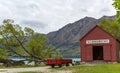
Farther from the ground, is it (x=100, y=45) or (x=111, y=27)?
(x=111, y=27)

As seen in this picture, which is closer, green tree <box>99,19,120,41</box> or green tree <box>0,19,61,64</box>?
green tree <box>0,19,61,64</box>

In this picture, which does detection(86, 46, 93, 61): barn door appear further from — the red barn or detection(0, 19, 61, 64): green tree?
detection(0, 19, 61, 64): green tree

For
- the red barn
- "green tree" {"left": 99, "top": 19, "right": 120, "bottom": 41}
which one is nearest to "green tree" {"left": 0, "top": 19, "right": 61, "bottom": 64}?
the red barn

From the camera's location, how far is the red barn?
58625 millimetres

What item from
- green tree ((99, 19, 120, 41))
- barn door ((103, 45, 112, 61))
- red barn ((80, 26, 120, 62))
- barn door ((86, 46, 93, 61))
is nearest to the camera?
red barn ((80, 26, 120, 62))

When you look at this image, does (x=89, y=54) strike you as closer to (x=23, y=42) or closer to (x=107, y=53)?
(x=107, y=53)

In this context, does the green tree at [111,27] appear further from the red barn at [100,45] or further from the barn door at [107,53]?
the barn door at [107,53]

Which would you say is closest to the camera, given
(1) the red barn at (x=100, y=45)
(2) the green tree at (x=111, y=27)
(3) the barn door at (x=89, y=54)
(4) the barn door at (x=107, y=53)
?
(1) the red barn at (x=100, y=45)

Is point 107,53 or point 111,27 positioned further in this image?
point 111,27

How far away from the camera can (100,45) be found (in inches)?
2344

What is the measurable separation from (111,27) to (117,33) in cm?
354

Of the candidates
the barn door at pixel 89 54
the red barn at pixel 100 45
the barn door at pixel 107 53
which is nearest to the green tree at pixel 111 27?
the red barn at pixel 100 45

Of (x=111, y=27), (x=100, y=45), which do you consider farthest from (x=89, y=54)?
(x=111, y=27)

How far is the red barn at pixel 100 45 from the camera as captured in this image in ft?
192
